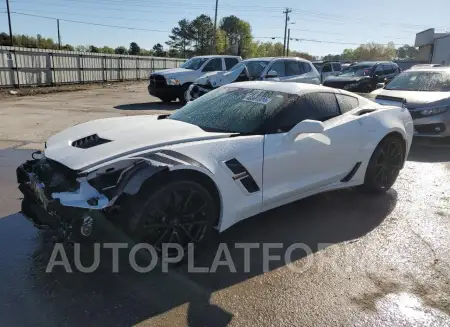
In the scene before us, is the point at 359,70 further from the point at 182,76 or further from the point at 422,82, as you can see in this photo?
the point at 422,82

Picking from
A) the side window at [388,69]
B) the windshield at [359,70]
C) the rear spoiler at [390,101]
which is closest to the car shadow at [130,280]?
the rear spoiler at [390,101]

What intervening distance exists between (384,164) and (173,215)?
119 inches

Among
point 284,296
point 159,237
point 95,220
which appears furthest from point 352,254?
point 95,220

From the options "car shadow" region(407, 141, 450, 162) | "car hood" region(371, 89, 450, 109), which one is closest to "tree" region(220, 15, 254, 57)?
"car hood" region(371, 89, 450, 109)

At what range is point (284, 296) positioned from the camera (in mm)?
2754

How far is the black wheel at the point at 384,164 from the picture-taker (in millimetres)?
4559

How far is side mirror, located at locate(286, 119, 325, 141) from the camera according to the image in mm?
3443

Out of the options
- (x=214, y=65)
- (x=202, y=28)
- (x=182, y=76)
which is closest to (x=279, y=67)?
(x=214, y=65)

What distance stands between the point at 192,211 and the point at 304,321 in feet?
3.79

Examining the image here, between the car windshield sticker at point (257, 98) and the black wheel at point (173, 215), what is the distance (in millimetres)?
1334

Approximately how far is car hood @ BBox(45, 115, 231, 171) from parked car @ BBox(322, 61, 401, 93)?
13.7m

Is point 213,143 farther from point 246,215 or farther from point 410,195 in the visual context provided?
point 410,195

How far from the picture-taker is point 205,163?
9.84 feet

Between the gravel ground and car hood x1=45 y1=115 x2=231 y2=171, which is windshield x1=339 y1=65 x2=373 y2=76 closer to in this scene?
the gravel ground
